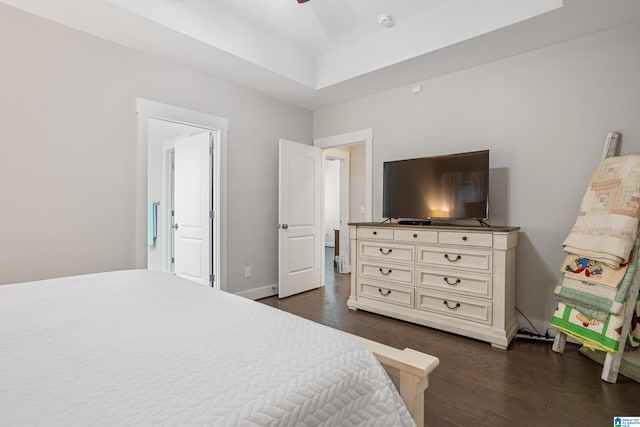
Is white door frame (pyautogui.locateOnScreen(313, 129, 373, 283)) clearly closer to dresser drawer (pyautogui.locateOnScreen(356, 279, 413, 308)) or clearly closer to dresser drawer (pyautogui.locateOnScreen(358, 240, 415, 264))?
dresser drawer (pyautogui.locateOnScreen(358, 240, 415, 264))

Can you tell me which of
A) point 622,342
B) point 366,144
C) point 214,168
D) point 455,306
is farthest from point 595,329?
point 214,168

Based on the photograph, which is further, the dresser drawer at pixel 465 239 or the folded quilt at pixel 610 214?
the dresser drawer at pixel 465 239

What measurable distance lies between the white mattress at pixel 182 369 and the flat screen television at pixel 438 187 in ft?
7.73

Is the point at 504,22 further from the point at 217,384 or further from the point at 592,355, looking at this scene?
the point at 217,384

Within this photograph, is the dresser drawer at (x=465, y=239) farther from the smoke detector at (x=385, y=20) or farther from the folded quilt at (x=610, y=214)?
the smoke detector at (x=385, y=20)

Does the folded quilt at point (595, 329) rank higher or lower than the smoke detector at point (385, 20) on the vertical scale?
lower

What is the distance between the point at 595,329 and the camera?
2.13 m

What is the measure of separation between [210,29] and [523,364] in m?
3.68

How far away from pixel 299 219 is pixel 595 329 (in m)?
3.04

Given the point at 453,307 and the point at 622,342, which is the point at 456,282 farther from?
the point at 622,342

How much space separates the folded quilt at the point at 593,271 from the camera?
210 centimetres

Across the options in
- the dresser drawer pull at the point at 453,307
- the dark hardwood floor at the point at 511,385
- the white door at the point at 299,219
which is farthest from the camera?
the white door at the point at 299,219

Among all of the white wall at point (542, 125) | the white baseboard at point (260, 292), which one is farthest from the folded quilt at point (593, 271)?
the white baseboard at point (260, 292)

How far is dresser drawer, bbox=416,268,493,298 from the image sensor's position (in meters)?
2.65
